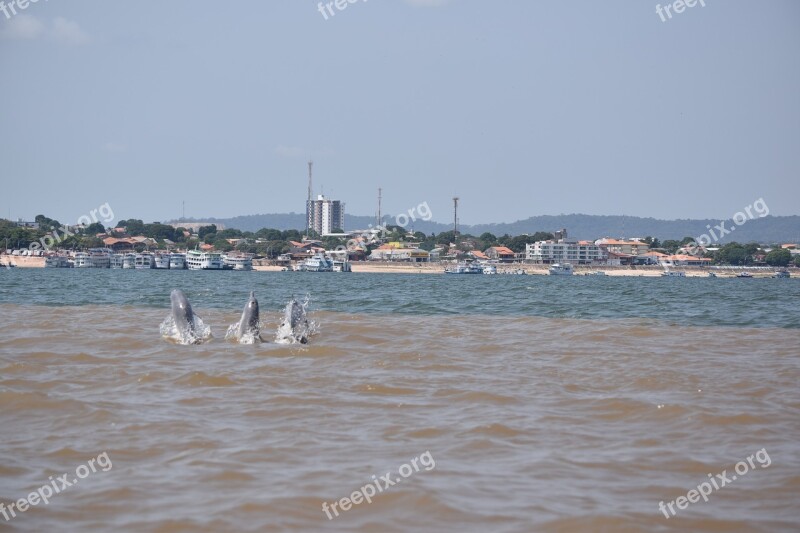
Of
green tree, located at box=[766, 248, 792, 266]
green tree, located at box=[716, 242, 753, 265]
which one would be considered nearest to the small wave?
green tree, located at box=[716, 242, 753, 265]

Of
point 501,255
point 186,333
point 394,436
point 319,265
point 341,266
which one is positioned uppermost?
point 501,255

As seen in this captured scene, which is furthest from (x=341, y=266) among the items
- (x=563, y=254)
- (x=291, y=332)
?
(x=291, y=332)

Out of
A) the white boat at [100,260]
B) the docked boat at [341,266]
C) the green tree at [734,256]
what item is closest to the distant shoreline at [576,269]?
the docked boat at [341,266]

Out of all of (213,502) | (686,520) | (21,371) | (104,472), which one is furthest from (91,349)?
(686,520)

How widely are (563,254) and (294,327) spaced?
16164 cm

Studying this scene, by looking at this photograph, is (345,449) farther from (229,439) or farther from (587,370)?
(587,370)

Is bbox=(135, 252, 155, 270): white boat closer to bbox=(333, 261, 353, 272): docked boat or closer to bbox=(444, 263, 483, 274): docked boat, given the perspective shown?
bbox=(333, 261, 353, 272): docked boat

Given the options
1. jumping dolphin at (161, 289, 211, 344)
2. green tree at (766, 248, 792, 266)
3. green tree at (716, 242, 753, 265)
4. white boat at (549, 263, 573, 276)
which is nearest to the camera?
jumping dolphin at (161, 289, 211, 344)

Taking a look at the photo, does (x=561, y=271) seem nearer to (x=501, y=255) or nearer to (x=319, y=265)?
(x=501, y=255)

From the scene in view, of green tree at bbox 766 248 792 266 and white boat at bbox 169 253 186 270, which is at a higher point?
green tree at bbox 766 248 792 266

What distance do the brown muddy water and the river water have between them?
0.03 m

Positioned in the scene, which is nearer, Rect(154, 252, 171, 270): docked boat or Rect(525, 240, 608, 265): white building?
Rect(154, 252, 171, 270): docked boat

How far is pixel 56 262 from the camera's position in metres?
121

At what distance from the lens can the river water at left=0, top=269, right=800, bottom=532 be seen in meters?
6.93
